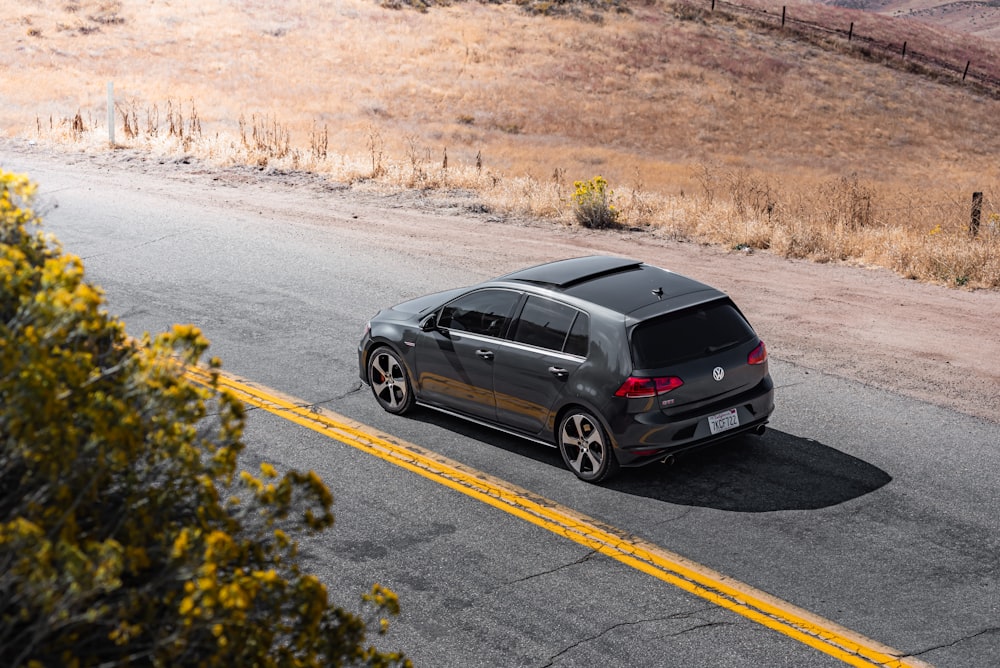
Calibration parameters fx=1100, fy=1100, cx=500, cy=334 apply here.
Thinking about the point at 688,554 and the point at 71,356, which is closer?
the point at 71,356

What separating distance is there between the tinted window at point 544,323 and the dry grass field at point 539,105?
8.77 metres

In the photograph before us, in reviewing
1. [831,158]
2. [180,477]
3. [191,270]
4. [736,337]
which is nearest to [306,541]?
[736,337]

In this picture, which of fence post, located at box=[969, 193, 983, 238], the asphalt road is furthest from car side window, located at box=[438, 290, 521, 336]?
fence post, located at box=[969, 193, 983, 238]

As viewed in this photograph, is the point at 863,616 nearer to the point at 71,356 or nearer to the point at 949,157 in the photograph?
the point at 71,356

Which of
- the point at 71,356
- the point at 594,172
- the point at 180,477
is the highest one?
the point at 71,356

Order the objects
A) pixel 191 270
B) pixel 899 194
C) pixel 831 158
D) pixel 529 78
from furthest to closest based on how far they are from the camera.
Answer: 1. pixel 529 78
2. pixel 831 158
3. pixel 899 194
4. pixel 191 270

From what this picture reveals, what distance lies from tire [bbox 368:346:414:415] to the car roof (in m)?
1.39

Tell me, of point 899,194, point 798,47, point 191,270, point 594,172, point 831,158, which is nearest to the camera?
point 191,270

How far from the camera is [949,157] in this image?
44875 mm

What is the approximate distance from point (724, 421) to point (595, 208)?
35.4 ft

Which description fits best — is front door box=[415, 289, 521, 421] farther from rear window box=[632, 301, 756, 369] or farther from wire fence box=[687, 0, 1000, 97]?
wire fence box=[687, 0, 1000, 97]

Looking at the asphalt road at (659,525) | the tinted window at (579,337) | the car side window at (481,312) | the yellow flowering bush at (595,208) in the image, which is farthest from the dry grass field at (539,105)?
the tinted window at (579,337)

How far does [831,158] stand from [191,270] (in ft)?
107

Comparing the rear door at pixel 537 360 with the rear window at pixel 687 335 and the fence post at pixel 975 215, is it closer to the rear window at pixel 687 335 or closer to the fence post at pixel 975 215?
the rear window at pixel 687 335
